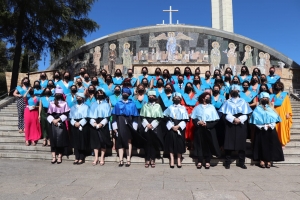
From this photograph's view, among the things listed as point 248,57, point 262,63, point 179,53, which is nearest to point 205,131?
point 179,53

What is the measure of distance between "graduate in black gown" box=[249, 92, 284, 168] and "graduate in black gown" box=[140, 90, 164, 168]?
2353 millimetres

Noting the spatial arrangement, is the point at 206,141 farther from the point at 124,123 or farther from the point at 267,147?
the point at 124,123

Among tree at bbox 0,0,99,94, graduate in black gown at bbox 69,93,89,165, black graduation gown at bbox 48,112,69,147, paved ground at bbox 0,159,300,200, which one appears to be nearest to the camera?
paved ground at bbox 0,159,300,200

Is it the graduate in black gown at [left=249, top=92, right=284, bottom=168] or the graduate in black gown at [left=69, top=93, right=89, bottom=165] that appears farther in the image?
the graduate in black gown at [left=69, top=93, right=89, bottom=165]

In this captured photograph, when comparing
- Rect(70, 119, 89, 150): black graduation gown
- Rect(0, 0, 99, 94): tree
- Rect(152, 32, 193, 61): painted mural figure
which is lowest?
Rect(70, 119, 89, 150): black graduation gown

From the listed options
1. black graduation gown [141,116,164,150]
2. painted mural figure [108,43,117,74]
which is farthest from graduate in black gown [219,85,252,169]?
painted mural figure [108,43,117,74]

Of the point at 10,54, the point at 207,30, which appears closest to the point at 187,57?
the point at 207,30

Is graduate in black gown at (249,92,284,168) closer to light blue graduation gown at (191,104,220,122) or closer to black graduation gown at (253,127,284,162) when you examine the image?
black graduation gown at (253,127,284,162)

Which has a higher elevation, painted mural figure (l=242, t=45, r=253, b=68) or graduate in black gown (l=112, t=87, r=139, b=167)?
painted mural figure (l=242, t=45, r=253, b=68)

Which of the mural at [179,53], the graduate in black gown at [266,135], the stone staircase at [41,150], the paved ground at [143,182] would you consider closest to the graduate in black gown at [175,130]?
the paved ground at [143,182]

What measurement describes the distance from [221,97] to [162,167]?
255 centimetres

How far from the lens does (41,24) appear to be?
16469mm

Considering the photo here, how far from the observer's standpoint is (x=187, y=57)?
16250 millimetres

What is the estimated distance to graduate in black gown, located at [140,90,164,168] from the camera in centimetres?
633
